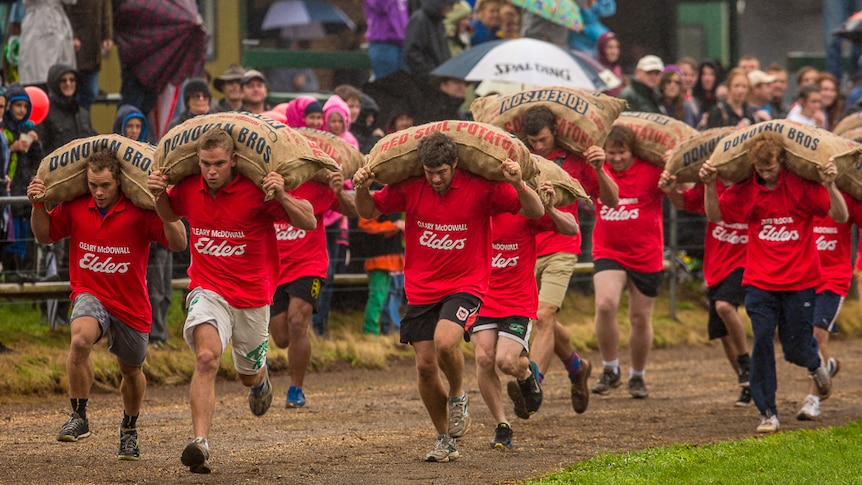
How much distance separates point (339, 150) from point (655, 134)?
2.68m

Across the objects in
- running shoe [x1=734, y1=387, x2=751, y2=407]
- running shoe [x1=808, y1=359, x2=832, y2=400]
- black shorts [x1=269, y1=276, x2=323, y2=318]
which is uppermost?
black shorts [x1=269, y1=276, x2=323, y2=318]

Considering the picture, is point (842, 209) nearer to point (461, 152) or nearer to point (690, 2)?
point (461, 152)

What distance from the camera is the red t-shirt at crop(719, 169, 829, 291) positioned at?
1027cm

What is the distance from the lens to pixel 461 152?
29.4 ft

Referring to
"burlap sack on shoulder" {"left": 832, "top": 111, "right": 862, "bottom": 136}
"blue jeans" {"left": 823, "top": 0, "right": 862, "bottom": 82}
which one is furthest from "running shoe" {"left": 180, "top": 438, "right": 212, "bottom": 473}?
"blue jeans" {"left": 823, "top": 0, "right": 862, "bottom": 82}

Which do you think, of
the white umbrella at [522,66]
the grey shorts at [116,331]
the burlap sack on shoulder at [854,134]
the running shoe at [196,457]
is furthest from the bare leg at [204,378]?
the white umbrella at [522,66]

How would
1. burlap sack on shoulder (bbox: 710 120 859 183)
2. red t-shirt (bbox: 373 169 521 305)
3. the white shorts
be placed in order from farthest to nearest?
burlap sack on shoulder (bbox: 710 120 859 183)
red t-shirt (bbox: 373 169 521 305)
the white shorts

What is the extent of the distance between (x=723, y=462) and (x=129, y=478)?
11.9ft

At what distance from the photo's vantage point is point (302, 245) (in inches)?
447

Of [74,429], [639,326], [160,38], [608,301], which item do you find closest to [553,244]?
[608,301]

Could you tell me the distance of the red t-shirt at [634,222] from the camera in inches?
471

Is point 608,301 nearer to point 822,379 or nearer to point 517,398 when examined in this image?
point 822,379

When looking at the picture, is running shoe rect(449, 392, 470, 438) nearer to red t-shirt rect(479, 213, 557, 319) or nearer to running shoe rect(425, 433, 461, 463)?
running shoe rect(425, 433, 461, 463)

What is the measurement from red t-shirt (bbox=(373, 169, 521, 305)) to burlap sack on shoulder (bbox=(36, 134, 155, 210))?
5.50 feet
